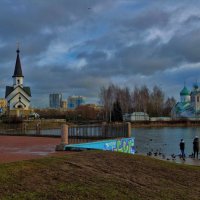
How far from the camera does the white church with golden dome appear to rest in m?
141

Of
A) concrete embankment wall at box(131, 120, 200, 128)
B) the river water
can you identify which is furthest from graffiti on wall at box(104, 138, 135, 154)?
concrete embankment wall at box(131, 120, 200, 128)

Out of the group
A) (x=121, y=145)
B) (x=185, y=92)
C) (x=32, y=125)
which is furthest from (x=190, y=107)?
(x=121, y=145)

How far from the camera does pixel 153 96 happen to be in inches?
5477

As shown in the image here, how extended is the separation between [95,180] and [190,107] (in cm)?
13619

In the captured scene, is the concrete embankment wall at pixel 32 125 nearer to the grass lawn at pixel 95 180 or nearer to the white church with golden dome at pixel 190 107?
the grass lawn at pixel 95 180

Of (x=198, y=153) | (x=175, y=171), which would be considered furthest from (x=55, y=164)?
(x=198, y=153)

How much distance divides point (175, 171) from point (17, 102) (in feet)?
356

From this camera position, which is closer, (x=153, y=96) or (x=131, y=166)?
(x=131, y=166)

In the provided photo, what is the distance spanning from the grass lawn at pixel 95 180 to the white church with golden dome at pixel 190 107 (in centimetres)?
12819

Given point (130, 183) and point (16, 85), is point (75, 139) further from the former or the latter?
point (16, 85)

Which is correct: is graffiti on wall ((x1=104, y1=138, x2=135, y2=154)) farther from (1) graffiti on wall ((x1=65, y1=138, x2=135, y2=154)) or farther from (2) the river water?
(2) the river water

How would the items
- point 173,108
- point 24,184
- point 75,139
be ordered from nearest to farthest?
point 24,184 → point 75,139 → point 173,108

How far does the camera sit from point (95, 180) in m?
10.9

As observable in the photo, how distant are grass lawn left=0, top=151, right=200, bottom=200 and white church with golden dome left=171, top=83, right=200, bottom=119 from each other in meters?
128
